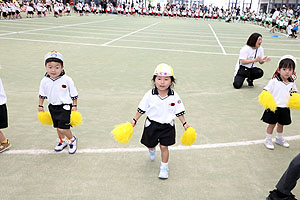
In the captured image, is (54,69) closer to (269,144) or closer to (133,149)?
(133,149)

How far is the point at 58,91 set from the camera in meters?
3.63

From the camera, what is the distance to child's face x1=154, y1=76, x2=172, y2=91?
3.19 meters

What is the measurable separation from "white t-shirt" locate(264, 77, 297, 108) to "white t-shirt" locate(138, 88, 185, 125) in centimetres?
173

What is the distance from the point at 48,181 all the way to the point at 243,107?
4.58 meters

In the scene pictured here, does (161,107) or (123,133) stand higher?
(161,107)

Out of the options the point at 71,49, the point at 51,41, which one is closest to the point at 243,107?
the point at 71,49

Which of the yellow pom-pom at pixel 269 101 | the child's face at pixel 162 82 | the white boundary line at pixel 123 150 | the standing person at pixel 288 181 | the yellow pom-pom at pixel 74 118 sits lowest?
the white boundary line at pixel 123 150

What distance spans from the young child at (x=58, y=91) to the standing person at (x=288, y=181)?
2801 mm

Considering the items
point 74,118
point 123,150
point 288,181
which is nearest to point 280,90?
point 288,181

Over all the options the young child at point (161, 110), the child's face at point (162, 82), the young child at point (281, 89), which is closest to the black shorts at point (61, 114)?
the young child at point (161, 110)

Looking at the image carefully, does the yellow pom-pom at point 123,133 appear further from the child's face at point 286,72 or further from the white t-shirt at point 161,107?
the child's face at point 286,72

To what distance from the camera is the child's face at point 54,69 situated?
349cm

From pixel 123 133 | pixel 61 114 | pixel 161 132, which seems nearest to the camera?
pixel 123 133

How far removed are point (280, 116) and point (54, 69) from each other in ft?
11.4
